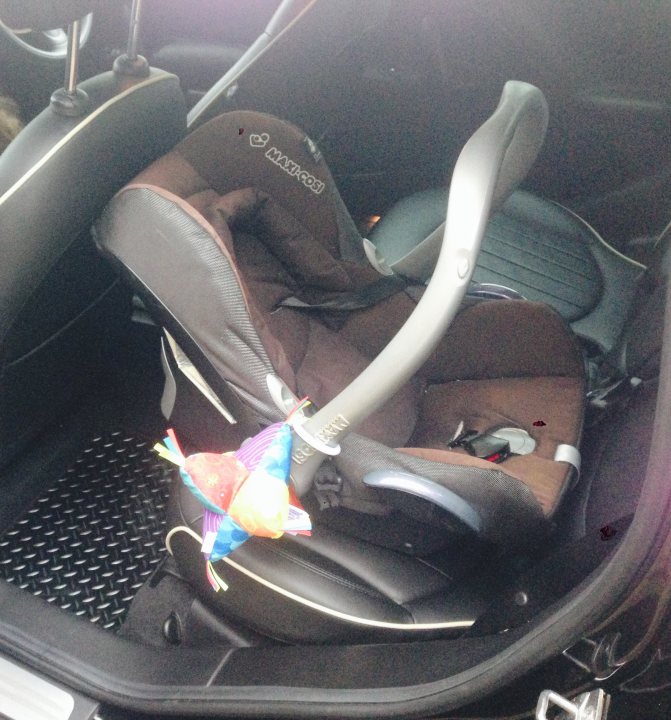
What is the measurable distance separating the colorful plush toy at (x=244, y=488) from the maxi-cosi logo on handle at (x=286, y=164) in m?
0.47

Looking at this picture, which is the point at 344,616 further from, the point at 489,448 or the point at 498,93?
the point at 498,93

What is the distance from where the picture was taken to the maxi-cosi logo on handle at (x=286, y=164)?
3.38ft

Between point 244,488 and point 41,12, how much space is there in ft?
1.78

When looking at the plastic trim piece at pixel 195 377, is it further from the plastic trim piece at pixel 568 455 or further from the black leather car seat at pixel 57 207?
the plastic trim piece at pixel 568 455

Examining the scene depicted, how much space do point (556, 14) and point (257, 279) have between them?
3.16 feet

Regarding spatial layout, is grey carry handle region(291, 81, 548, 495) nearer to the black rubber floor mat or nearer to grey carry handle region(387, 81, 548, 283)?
grey carry handle region(387, 81, 548, 283)

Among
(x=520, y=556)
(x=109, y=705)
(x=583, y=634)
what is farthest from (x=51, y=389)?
(x=583, y=634)

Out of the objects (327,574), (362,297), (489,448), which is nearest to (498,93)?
(362,297)

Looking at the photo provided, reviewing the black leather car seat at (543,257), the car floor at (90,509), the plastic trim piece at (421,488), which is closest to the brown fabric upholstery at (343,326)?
the plastic trim piece at (421,488)

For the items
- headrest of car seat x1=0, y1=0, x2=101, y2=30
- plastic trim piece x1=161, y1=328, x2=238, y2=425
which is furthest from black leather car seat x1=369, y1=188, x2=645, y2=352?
headrest of car seat x1=0, y1=0, x2=101, y2=30

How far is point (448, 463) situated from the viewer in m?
0.90

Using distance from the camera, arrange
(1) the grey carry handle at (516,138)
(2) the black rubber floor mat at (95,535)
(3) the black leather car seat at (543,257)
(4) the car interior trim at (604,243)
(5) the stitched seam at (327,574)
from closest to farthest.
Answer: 1. (1) the grey carry handle at (516,138)
2. (5) the stitched seam at (327,574)
3. (2) the black rubber floor mat at (95,535)
4. (3) the black leather car seat at (543,257)
5. (4) the car interior trim at (604,243)

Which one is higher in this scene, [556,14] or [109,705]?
[556,14]

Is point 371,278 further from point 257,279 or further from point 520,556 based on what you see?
point 520,556
